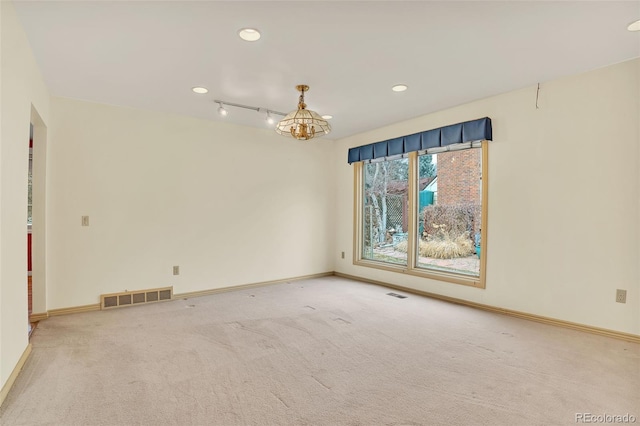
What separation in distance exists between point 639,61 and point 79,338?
Answer: 5.75 meters

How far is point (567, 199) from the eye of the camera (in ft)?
11.4

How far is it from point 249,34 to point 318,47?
572 mm

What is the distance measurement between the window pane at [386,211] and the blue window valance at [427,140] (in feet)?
0.78

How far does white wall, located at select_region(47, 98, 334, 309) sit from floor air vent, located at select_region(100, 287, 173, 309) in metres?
0.08

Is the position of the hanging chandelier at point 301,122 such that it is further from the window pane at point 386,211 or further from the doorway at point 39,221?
the doorway at point 39,221

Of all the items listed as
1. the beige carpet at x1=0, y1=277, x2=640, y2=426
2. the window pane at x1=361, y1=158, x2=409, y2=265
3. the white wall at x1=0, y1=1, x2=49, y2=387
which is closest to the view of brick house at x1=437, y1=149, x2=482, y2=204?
the window pane at x1=361, y1=158, x2=409, y2=265

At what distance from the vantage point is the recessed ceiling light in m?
2.53

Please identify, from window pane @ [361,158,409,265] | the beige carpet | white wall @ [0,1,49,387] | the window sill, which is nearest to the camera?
the beige carpet

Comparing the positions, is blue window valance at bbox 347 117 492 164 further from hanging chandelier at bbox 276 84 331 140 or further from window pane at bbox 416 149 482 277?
hanging chandelier at bbox 276 84 331 140

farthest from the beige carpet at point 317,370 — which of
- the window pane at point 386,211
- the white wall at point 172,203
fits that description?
the window pane at point 386,211

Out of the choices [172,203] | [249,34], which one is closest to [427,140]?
[249,34]

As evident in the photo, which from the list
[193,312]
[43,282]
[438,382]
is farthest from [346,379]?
[43,282]

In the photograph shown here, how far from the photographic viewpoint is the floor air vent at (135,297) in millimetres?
4160

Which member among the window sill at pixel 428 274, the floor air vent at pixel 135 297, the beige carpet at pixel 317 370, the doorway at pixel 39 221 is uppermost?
the doorway at pixel 39 221
